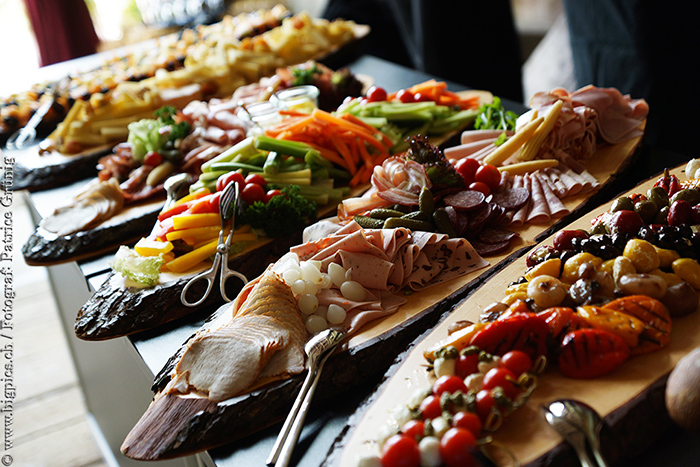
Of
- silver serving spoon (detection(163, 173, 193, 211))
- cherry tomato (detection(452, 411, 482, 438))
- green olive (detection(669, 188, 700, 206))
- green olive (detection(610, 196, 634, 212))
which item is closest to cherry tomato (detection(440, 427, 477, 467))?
cherry tomato (detection(452, 411, 482, 438))

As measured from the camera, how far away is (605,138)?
2707 mm

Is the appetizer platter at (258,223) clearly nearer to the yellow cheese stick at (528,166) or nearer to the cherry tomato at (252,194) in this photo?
the cherry tomato at (252,194)

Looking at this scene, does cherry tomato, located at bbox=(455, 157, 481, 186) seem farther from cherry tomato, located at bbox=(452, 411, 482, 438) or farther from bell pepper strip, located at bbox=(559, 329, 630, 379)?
cherry tomato, located at bbox=(452, 411, 482, 438)

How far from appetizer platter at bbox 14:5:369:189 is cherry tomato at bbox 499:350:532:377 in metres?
3.12

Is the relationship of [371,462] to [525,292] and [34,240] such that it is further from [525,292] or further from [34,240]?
[34,240]

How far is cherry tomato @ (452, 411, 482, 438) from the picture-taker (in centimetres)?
123

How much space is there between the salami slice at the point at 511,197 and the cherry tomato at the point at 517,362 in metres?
1.03

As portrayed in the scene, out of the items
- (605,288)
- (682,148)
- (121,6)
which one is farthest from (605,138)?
(121,6)

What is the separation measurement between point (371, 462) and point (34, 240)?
2.25m

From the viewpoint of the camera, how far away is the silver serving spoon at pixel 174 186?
2.82 meters

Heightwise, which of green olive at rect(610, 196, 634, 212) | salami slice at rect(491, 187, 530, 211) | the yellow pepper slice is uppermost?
green olive at rect(610, 196, 634, 212)

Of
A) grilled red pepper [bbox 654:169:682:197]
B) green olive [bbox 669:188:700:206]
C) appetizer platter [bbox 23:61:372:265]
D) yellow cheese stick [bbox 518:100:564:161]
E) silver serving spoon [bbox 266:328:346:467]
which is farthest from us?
appetizer platter [bbox 23:61:372:265]

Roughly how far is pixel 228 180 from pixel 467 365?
1.51 metres

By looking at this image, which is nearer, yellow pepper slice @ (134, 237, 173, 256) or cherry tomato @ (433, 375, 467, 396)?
cherry tomato @ (433, 375, 467, 396)
